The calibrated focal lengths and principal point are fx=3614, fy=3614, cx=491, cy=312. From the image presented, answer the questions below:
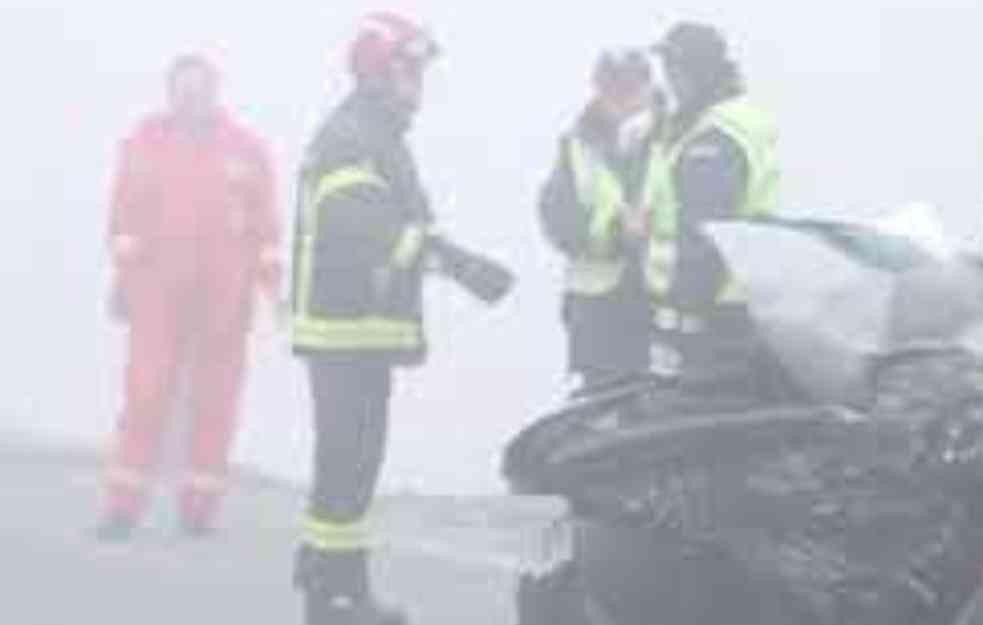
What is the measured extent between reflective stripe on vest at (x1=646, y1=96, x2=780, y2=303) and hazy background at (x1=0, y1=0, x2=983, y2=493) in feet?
40.3

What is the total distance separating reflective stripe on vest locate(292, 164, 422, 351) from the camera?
31.9ft

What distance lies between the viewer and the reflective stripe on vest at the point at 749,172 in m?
10.2

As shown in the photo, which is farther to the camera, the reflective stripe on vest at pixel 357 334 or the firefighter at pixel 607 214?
the firefighter at pixel 607 214

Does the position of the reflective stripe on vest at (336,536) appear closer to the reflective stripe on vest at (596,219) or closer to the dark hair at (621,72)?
the reflective stripe on vest at (596,219)

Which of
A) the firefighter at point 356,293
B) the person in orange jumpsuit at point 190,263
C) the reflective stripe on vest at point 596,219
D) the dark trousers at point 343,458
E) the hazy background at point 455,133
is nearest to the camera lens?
the firefighter at point 356,293

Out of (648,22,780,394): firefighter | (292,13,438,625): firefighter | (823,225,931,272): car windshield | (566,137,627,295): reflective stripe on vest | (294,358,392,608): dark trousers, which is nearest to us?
(823,225,931,272): car windshield

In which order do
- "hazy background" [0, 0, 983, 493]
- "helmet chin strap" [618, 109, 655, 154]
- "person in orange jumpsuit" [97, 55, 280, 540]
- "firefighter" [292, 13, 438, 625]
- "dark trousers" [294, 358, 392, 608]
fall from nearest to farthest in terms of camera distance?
"firefighter" [292, 13, 438, 625]
"dark trousers" [294, 358, 392, 608]
"helmet chin strap" [618, 109, 655, 154]
"person in orange jumpsuit" [97, 55, 280, 540]
"hazy background" [0, 0, 983, 493]

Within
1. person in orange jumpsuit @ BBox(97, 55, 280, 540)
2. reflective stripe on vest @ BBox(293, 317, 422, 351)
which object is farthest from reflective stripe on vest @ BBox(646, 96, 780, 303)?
person in orange jumpsuit @ BBox(97, 55, 280, 540)

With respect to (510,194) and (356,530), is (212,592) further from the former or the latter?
(510,194)

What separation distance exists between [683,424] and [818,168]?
109 feet

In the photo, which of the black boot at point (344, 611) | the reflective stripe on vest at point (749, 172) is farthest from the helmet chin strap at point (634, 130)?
the black boot at point (344, 611)

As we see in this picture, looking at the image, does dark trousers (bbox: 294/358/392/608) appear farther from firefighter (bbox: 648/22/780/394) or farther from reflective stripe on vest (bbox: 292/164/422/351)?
firefighter (bbox: 648/22/780/394)

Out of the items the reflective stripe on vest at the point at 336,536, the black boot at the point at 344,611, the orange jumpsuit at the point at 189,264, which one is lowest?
the black boot at the point at 344,611

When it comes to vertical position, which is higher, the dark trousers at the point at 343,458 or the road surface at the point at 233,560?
the dark trousers at the point at 343,458
